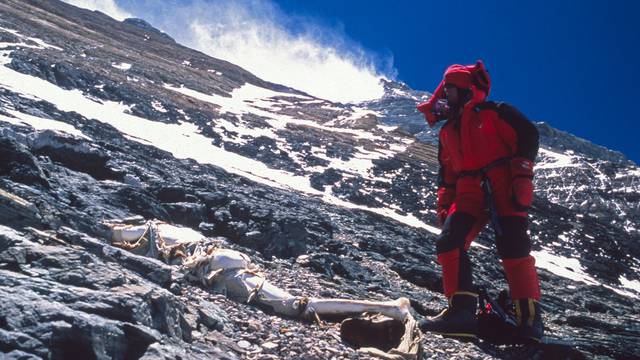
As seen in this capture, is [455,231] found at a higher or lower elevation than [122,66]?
lower

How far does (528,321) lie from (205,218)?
8451mm

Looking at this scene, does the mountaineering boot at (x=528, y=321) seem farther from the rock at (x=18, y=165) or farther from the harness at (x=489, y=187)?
the rock at (x=18, y=165)

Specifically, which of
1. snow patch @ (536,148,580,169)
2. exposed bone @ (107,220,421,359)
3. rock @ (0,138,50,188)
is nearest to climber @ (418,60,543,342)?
exposed bone @ (107,220,421,359)

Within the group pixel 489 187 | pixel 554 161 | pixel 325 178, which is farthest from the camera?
pixel 554 161

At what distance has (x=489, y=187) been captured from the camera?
4.85 m

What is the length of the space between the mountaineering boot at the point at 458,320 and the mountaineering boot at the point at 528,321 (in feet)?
1.29

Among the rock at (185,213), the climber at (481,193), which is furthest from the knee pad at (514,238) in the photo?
Answer: the rock at (185,213)

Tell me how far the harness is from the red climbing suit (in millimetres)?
11

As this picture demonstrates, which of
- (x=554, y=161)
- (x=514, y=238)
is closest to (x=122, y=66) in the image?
(x=514, y=238)

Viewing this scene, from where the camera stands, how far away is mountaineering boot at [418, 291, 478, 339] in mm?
4449

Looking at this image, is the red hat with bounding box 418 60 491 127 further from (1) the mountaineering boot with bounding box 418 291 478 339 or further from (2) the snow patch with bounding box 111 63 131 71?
(2) the snow patch with bounding box 111 63 131 71

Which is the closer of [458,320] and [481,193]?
[458,320]

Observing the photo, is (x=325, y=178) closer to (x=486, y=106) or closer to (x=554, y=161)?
(x=486, y=106)

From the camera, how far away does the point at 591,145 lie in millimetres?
128250
